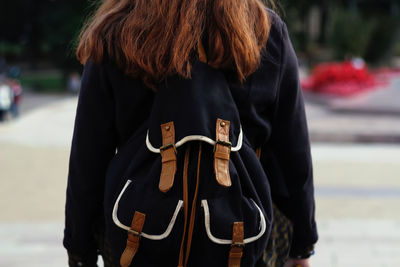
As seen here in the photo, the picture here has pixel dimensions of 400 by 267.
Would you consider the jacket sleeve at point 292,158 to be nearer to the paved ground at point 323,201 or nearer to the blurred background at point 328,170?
the blurred background at point 328,170

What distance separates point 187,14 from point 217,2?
94mm

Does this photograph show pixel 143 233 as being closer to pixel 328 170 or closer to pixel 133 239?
pixel 133 239

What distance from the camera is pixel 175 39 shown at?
4.75 feet

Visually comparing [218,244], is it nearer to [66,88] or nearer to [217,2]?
[217,2]

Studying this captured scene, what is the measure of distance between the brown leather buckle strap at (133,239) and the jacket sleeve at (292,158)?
0.50m

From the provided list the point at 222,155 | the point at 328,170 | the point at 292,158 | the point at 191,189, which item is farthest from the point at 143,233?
the point at 328,170

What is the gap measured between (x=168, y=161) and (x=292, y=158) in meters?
0.48

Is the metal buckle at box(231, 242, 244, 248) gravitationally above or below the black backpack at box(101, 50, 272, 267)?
below

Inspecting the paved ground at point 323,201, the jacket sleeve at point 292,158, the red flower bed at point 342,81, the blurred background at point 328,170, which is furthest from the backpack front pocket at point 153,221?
the red flower bed at point 342,81

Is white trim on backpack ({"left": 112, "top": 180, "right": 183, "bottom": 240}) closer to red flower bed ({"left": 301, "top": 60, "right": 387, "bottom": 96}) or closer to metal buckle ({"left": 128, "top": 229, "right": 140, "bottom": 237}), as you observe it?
metal buckle ({"left": 128, "top": 229, "right": 140, "bottom": 237})

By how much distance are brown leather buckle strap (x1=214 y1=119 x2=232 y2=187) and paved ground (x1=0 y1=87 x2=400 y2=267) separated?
257cm

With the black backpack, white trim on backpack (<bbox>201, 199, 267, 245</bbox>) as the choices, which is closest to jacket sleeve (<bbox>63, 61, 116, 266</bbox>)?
the black backpack

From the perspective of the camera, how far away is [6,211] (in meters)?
5.24

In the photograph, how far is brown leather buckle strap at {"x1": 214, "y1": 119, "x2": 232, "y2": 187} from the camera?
4.54 ft
